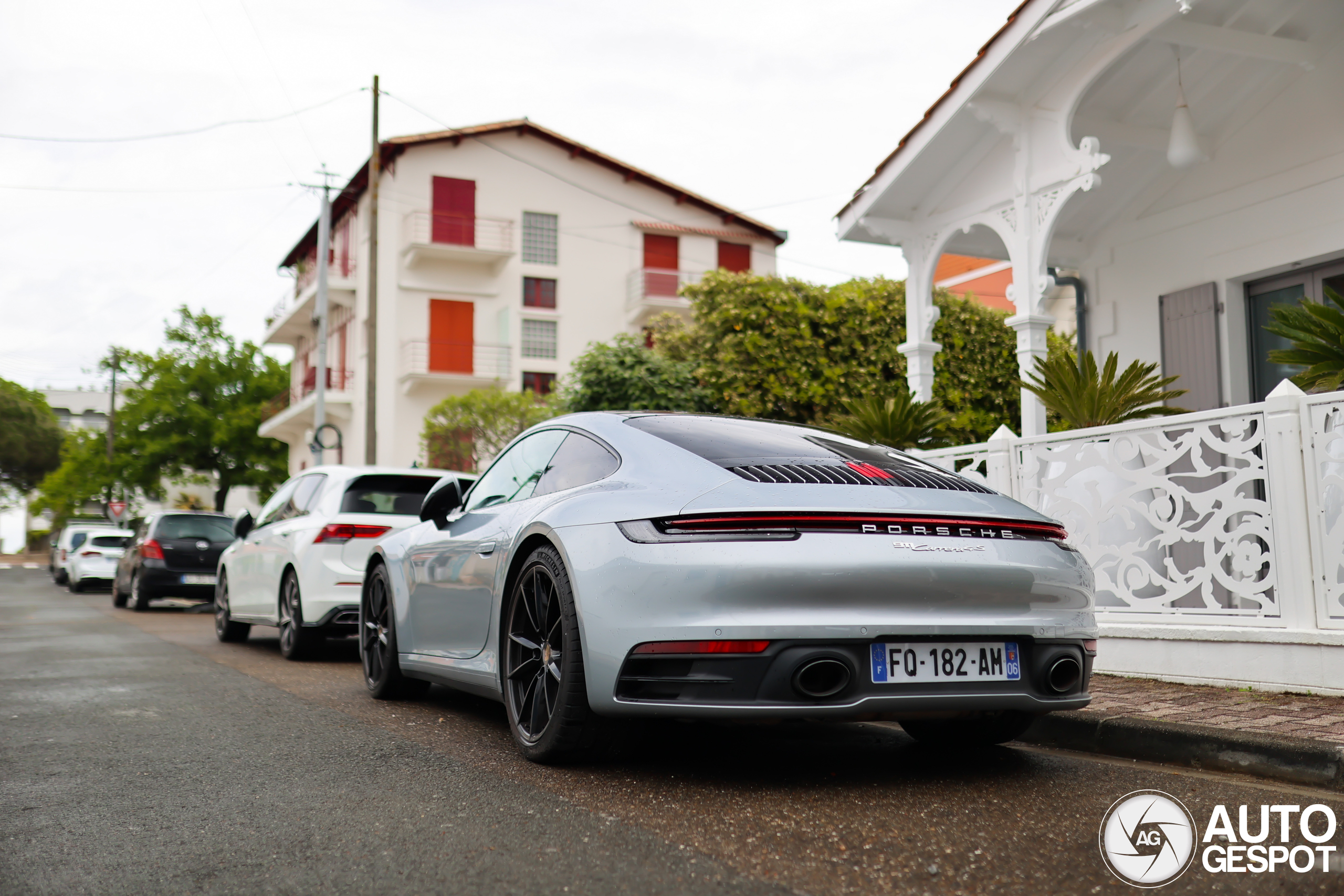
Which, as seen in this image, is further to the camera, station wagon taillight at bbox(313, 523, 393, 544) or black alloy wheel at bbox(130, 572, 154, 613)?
black alloy wheel at bbox(130, 572, 154, 613)

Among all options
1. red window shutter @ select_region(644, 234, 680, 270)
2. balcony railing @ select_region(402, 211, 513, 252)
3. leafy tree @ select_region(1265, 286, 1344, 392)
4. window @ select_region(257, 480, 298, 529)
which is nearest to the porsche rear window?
leafy tree @ select_region(1265, 286, 1344, 392)

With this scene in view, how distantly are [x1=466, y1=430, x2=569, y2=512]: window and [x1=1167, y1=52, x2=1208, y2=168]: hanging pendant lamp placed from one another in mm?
6241

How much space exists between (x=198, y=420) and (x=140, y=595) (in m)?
33.8

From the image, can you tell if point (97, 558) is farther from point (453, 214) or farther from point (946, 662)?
point (946, 662)

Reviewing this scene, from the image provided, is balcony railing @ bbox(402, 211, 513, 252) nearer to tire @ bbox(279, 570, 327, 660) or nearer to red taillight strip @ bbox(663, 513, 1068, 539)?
tire @ bbox(279, 570, 327, 660)

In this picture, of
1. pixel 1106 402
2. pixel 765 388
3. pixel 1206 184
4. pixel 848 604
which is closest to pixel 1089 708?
pixel 848 604

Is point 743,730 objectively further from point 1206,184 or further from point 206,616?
point 206,616

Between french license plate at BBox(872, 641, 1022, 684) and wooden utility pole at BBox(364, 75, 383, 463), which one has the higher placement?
wooden utility pole at BBox(364, 75, 383, 463)

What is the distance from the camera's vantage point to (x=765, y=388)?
715 inches

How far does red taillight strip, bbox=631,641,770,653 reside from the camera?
3.56m

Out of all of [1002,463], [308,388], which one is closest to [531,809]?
[1002,463]

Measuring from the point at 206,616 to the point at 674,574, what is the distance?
1457 centimetres

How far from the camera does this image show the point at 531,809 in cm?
359

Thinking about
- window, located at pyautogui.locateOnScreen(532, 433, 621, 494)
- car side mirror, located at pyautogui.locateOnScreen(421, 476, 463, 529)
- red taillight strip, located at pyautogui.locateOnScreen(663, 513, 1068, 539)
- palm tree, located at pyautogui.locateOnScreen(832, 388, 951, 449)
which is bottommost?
red taillight strip, located at pyautogui.locateOnScreen(663, 513, 1068, 539)
